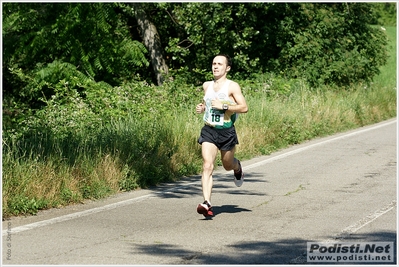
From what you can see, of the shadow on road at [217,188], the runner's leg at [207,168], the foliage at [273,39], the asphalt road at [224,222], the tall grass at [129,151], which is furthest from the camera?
the foliage at [273,39]

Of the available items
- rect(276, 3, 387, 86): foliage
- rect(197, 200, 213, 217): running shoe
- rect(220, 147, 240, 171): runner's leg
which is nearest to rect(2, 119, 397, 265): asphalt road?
rect(197, 200, 213, 217): running shoe

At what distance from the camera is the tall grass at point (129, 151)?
1044 cm

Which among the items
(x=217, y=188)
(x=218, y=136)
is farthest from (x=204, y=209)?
(x=217, y=188)

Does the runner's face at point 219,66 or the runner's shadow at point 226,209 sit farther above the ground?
the runner's face at point 219,66

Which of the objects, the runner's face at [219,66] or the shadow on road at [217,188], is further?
the shadow on road at [217,188]

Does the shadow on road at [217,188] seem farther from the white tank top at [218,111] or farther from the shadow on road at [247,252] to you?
the shadow on road at [247,252]

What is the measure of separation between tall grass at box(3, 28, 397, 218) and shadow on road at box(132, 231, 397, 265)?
105 inches

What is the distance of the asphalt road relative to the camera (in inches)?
295

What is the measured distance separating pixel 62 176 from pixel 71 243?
3.05 m

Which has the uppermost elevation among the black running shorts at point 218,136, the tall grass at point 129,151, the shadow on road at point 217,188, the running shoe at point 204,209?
the black running shorts at point 218,136

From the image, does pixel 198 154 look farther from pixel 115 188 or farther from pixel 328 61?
pixel 328 61

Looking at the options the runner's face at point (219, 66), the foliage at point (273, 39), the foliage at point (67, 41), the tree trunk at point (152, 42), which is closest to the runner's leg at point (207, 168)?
the runner's face at point (219, 66)

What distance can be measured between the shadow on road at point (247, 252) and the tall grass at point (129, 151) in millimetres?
A: 2678

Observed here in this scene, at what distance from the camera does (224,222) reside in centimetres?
940
